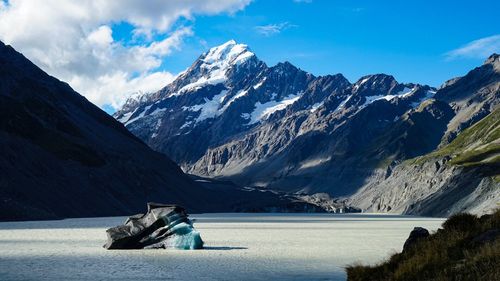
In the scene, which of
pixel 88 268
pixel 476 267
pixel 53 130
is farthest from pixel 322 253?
pixel 53 130

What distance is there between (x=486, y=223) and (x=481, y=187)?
135 metres

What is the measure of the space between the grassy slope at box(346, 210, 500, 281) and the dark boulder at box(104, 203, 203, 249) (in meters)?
27.1

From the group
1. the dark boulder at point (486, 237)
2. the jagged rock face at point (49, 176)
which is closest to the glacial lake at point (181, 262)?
the dark boulder at point (486, 237)

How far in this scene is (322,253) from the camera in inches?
1802

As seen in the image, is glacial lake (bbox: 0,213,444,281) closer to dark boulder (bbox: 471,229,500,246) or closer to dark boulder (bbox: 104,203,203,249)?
dark boulder (bbox: 104,203,203,249)

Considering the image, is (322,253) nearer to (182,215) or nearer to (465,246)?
(182,215)

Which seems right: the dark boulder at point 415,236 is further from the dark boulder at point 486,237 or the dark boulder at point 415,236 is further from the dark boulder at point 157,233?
the dark boulder at point 157,233

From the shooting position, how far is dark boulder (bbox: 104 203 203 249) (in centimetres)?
5028

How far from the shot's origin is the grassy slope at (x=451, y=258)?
64.0 ft

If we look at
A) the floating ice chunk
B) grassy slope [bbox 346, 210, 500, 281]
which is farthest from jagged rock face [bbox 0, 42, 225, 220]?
grassy slope [bbox 346, 210, 500, 281]

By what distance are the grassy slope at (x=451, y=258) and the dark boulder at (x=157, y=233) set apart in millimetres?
27061

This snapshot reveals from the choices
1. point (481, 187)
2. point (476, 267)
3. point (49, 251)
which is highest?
point (481, 187)

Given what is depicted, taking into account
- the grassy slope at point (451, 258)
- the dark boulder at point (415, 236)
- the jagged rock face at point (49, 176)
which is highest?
the jagged rock face at point (49, 176)

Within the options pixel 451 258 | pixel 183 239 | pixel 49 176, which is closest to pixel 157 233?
pixel 183 239
